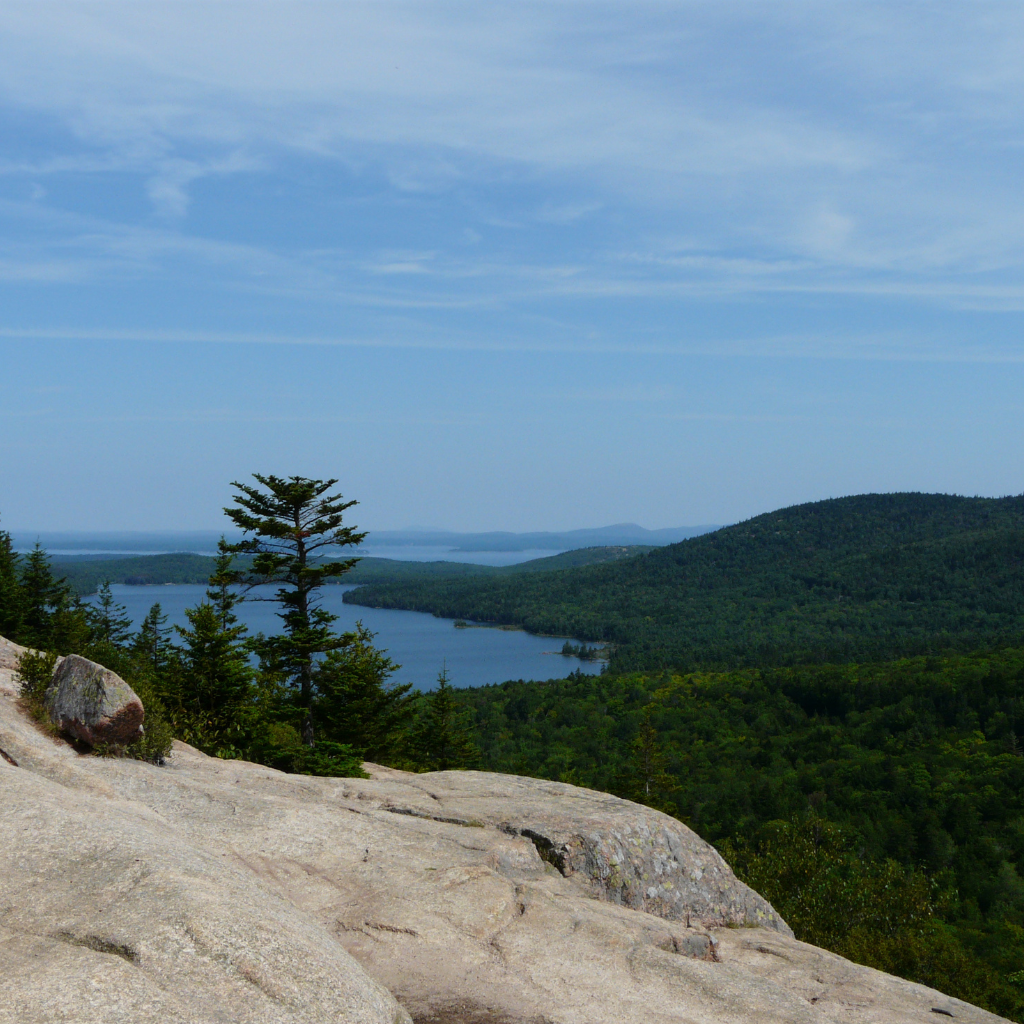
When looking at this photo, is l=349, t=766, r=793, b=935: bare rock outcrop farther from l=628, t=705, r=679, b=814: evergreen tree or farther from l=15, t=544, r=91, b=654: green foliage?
l=628, t=705, r=679, b=814: evergreen tree

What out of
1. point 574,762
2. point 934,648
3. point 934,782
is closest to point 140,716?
point 574,762

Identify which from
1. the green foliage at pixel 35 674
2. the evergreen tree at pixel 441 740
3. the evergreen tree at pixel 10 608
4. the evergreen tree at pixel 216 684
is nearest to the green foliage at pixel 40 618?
the evergreen tree at pixel 10 608

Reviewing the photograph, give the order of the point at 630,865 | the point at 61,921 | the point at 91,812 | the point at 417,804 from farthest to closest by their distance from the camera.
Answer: the point at 417,804, the point at 630,865, the point at 91,812, the point at 61,921

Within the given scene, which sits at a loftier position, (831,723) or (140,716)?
(140,716)

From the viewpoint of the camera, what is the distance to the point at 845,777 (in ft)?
380

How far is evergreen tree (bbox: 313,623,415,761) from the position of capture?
135 ft

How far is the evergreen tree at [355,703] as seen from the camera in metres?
41.1

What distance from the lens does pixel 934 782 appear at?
110m

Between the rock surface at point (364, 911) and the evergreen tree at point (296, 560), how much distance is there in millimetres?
15129

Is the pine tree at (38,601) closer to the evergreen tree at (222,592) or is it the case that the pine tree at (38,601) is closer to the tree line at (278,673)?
the tree line at (278,673)

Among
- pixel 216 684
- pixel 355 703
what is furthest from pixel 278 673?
pixel 355 703

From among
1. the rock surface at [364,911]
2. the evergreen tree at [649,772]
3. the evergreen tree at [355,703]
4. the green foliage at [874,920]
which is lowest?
the green foliage at [874,920]

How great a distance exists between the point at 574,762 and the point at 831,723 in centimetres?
5178

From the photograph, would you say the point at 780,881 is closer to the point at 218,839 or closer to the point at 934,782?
the point at 218,839
